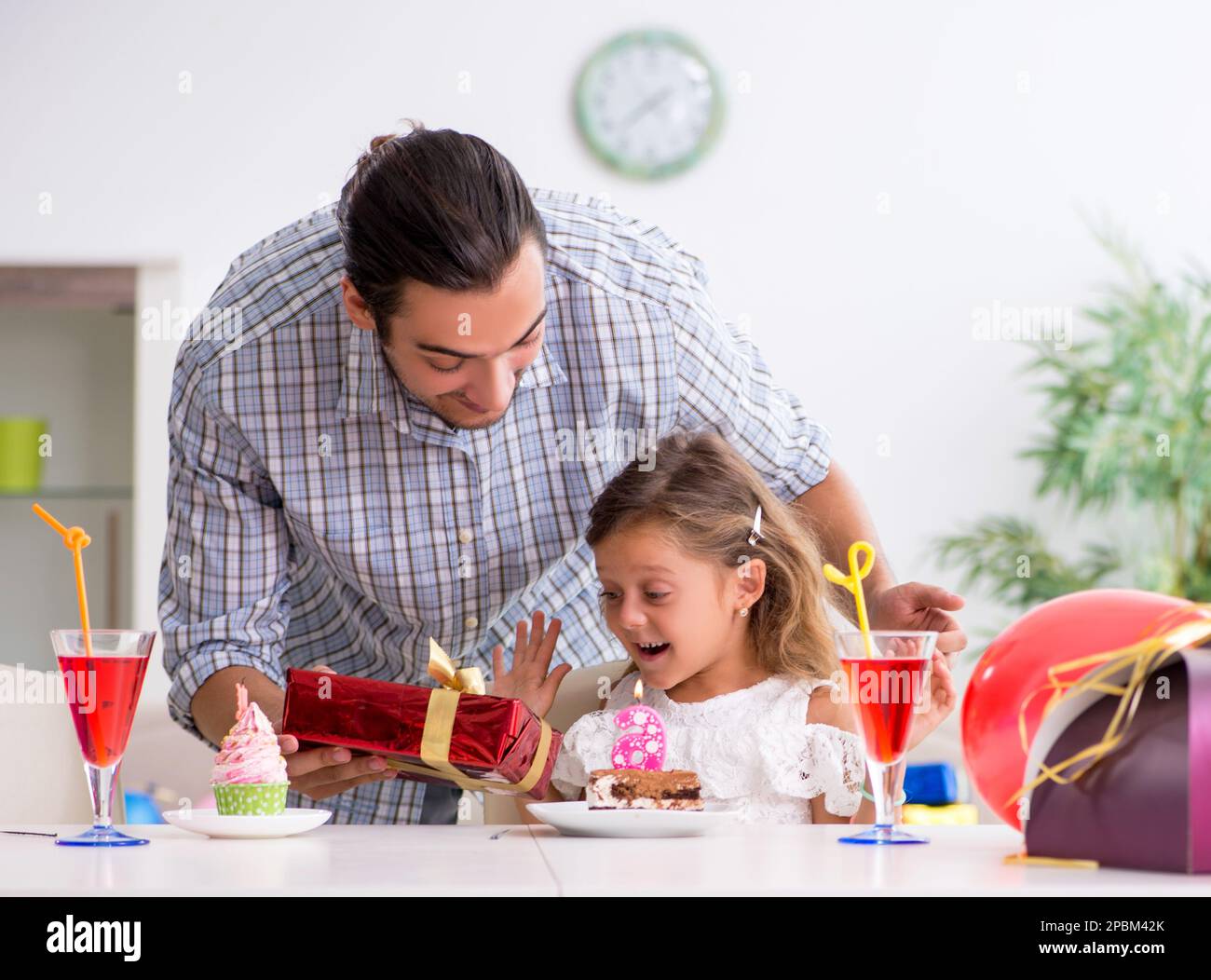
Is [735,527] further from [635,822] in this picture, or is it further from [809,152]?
[809,152]

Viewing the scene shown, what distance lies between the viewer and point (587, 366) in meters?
1.86

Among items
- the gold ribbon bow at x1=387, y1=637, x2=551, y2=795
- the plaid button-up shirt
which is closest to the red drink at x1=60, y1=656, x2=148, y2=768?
the gold ribbon bow at x1=387, y1=637, x2=551, y2=795

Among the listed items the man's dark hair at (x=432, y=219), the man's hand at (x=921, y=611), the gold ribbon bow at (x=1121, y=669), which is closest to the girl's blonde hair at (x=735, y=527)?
the man's hand at (x=921, y=611)

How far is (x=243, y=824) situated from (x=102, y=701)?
138 millimetres

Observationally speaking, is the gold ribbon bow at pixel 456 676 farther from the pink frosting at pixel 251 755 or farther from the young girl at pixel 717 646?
the young girl at pixel 717 646

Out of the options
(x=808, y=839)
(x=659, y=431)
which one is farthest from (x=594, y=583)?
(x=808, y=839)

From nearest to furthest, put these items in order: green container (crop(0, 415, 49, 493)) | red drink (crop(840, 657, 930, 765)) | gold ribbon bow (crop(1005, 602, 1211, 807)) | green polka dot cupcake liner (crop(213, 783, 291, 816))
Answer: gold ribbon bow (crop(1005, 602, 1211, 807))
red drink (crop(840, 657, 930, 765))
green polka dot cupcake liner (crop(213, 783, 291, 816))
green container (crop(0, 415, 49, 493))

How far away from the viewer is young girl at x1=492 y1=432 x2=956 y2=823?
5.73 feet

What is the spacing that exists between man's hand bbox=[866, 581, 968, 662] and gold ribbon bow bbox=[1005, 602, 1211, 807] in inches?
25.8

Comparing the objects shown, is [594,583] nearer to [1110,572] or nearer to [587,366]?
[587,366]

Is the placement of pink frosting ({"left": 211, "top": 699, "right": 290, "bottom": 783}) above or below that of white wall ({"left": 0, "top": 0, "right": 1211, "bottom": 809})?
below

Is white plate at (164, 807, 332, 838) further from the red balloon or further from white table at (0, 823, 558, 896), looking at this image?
the red balloon

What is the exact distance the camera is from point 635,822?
1.07 metres

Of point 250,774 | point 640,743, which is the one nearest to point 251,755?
point 250,774
